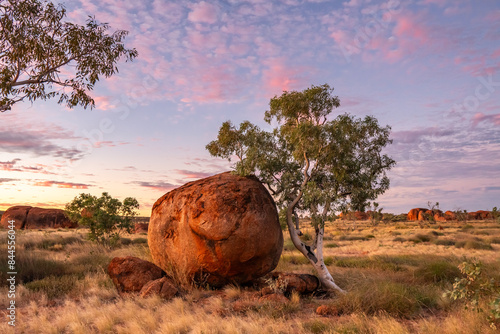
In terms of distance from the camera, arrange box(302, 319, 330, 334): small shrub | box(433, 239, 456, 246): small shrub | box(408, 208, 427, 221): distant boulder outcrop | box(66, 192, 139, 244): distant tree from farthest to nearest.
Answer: box(408, 208, 427, 221): distant boulder outcrop → box(433, 239, 456, 246): small shrub → box(66, 192, 139, 244): distant tree → box(302, 319, 330, 334): small shrub

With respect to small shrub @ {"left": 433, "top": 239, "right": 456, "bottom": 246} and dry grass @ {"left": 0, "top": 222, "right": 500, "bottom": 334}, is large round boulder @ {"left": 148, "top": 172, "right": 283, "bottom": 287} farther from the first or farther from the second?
small shrub @ {"left": 433, "top": 239, "right": 456, "bottom": 246}

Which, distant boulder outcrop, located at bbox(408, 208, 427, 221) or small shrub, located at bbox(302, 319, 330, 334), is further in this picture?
distant boulder outcrop, located at bbox(408, 208, 427, 221)

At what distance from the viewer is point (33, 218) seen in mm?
48250

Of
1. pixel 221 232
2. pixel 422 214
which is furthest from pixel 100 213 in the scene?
pixel 422 214

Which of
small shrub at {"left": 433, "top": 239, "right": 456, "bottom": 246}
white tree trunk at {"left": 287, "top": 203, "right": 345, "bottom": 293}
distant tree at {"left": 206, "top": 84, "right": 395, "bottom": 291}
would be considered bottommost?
small shrub at {"left": 433, "top": 239, "right": 456, "bottom": 246}

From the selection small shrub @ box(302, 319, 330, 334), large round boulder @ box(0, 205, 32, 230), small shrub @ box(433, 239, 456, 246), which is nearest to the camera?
small shrub @ box(302, 319, 330, 334)

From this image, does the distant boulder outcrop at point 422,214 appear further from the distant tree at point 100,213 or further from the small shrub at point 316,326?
the small shrub at point 316,326

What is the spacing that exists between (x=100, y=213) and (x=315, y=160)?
15.0 meters

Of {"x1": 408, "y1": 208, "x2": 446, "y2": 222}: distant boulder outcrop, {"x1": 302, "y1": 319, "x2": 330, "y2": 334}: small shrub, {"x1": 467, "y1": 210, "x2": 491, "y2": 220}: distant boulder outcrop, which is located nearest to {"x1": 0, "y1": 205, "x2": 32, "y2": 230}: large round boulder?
{"x1": 302, "y1": 319, "x2": 330, "y2": 334}: small shrub

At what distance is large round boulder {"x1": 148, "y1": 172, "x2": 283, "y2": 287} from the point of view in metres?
10.2

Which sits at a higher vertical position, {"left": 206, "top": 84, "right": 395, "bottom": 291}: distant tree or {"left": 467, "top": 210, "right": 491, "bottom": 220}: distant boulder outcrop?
{"left": 206, "top": 84, "right": 395, "bottom": 291}: distant tree

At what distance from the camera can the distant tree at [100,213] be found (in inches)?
843

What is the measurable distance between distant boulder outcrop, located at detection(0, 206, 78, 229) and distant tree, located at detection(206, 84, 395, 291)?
4598 cm

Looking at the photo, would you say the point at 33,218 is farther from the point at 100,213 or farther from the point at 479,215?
the point at 479,215
